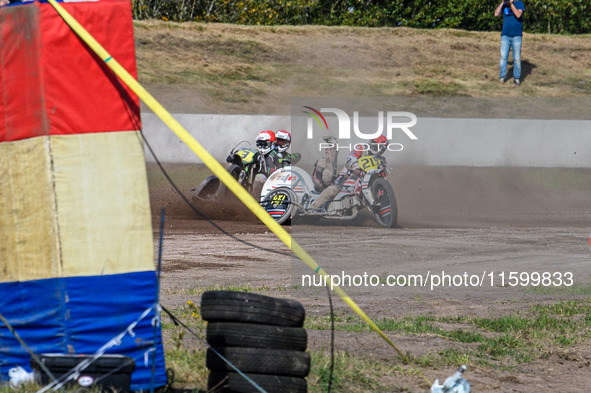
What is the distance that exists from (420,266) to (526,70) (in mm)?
22510

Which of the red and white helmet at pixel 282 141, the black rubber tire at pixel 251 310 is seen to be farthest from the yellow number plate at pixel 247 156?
the black rubber tire at pixel 251 310

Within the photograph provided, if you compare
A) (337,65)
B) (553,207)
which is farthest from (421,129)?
(337,65)

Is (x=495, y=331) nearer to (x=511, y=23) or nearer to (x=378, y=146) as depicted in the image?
(x=378, y=146)

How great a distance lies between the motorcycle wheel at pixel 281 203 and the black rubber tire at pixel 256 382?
9184 mm

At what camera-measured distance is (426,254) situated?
12.0 m

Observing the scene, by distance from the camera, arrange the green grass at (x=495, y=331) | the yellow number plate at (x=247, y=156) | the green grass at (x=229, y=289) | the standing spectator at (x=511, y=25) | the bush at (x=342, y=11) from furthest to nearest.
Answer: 1. the bush at (x=342, y=11)
2. the standing spectator at (x=511, y=25)
3. the yellow number plate at (x=247, y=156)
4. the green grass at (x=229, y=289)
5. the green grass at (x=495, y=331)

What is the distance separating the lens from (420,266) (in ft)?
36.0

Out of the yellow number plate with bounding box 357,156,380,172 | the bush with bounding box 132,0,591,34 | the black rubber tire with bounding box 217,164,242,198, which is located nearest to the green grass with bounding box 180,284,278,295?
the yellow number plate with bounding box 357,156,380,172

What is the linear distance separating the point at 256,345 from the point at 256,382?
20 centimetres

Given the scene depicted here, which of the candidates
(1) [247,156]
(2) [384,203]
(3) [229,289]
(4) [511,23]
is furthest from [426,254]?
(4) [511,23]

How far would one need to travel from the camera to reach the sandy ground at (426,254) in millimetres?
6703

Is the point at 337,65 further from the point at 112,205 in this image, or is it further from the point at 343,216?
the point at 112,205

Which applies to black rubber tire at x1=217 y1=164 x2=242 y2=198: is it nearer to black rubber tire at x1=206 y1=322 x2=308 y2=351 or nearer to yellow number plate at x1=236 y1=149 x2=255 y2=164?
yellow number plate at x1=236 y1=149 x2=255 y2=164

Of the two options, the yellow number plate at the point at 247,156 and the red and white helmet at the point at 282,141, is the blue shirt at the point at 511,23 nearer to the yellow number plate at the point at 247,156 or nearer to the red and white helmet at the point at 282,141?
the red and white helmet at the point at 282,141
